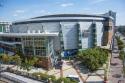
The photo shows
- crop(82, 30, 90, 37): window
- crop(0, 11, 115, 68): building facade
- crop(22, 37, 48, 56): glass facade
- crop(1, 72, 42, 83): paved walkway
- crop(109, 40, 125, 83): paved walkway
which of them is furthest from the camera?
crop(82, 30, 90, 37): window

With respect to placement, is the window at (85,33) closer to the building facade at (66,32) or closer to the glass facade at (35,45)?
the building facade at (66,32)

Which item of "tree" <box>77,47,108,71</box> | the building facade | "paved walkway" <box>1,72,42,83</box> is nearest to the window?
the building facade

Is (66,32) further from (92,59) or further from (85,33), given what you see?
(92,59)

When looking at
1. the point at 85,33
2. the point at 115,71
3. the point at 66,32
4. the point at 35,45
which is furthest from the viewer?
the point at 85,33

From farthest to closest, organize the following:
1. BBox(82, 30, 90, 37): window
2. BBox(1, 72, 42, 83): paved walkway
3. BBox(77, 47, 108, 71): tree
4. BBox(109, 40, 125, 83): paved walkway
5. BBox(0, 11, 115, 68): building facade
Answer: BBox(82, 30, 90, 37): window < BBox(0, 11, 115, 68): building facade < BBox(77, 47, 108, 71): tree < BBox(109, 40, 125, 83): paved walkway < BBox(1, 72, 42, 83): paved walkway

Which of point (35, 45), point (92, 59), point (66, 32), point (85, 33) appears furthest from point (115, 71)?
point (66, 32)

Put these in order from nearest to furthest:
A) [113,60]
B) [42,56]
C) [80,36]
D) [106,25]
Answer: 1. [42,56]
2. [113,60]
3. [80,36]
4. [106,25]

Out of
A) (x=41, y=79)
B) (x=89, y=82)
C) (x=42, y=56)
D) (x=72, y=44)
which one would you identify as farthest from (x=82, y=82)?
(x=72, y=44)

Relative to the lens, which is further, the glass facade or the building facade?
the building facade

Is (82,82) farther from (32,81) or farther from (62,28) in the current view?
(62,28)

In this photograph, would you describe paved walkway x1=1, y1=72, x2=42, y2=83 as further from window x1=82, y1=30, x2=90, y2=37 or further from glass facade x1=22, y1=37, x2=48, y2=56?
window x1=82, y1=30, x2=90, y2=37

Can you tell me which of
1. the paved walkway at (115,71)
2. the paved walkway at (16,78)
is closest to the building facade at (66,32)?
the paved walkway at (115,71)
